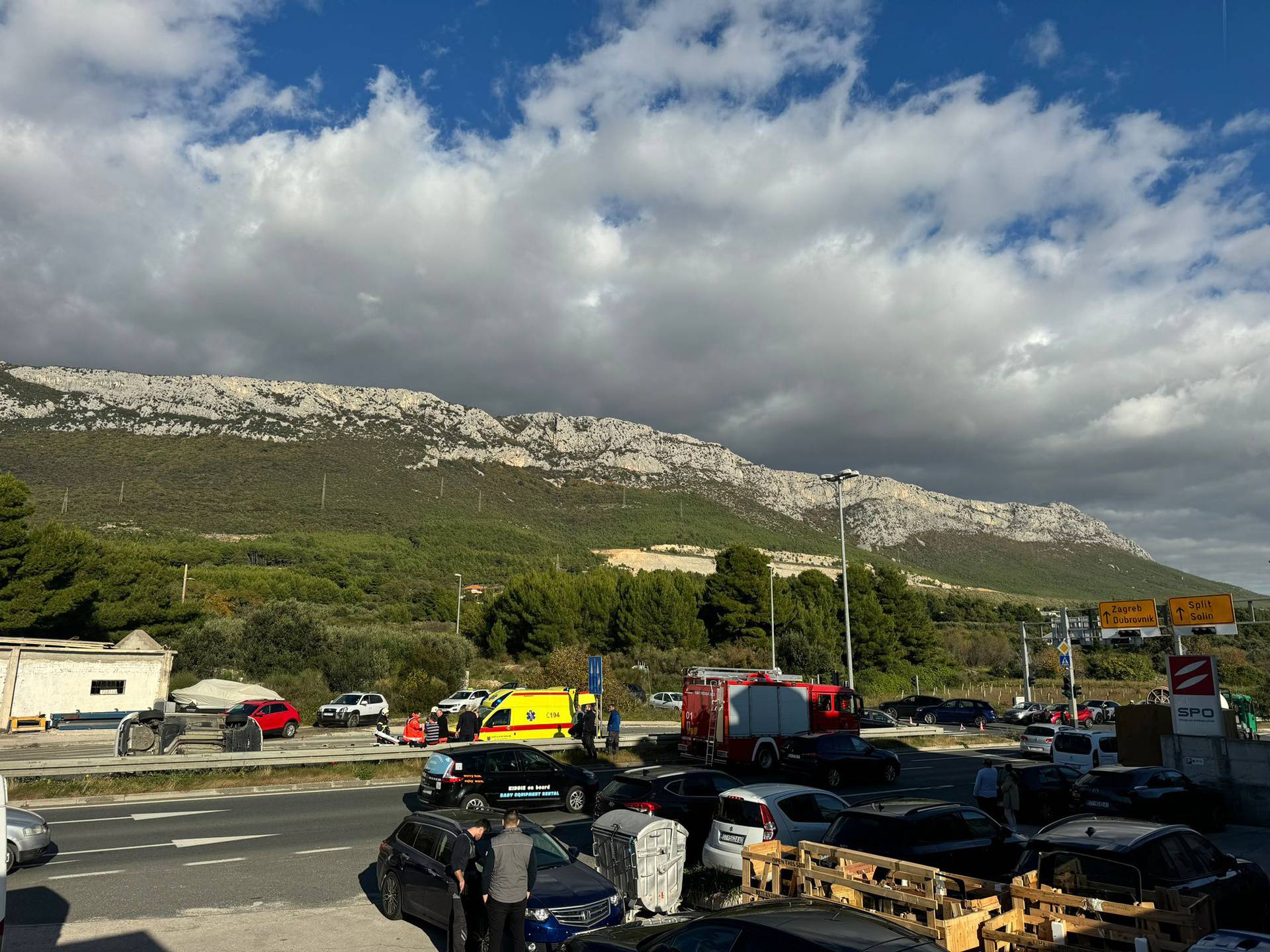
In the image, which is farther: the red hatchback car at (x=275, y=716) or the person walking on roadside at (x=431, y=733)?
the red hatchback car at (x=275, y=716)

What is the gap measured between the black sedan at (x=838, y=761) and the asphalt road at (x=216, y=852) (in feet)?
4.73

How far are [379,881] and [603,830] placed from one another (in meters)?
3.02

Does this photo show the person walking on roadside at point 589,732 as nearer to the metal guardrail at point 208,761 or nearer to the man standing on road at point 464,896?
the metal guardrail at point 208,761

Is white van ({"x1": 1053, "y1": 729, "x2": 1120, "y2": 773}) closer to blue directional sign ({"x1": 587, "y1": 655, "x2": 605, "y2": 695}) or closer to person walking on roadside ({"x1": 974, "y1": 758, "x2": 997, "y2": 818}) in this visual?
person walking on roadside ({"x1": 974, "y1": 758, "x2": 997, "y2": 818})

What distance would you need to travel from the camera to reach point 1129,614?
3784cm

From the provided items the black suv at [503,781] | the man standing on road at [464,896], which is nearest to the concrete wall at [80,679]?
the black suv at [503,781]

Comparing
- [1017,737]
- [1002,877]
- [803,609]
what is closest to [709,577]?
[803,609]

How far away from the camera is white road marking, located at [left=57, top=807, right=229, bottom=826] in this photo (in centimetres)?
1609

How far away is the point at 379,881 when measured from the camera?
10.5 metres

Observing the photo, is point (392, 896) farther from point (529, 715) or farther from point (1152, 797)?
point (529, 715)

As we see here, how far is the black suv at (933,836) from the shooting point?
10.2 meters

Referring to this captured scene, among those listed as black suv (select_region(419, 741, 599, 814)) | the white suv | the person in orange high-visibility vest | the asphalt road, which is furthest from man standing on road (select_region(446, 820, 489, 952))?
the white suv

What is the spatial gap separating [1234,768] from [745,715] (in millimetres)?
12281

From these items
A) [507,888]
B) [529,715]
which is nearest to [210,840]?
[507,888]
